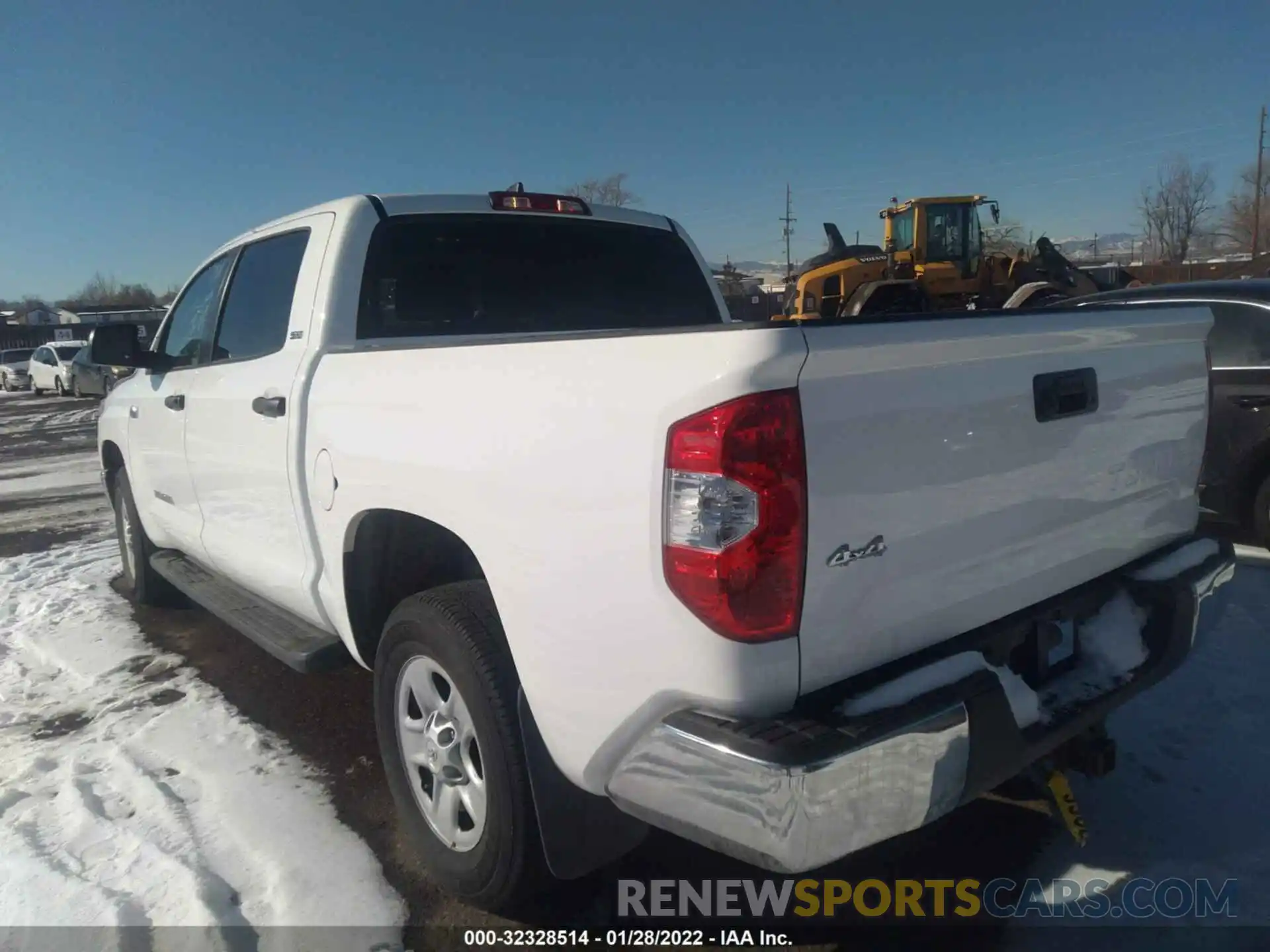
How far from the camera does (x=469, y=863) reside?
2494mm

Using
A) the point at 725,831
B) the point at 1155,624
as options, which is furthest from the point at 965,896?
the point at 725,831

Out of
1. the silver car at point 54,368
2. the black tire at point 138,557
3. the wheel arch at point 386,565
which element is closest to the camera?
the wheel arch at point 386,565

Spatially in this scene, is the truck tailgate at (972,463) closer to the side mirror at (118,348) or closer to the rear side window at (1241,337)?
the rear side window at (1241,337)

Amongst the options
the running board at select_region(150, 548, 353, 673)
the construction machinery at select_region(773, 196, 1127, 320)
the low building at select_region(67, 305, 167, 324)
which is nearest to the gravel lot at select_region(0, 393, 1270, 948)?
the running board at select_region(150, 548, 353, 673)

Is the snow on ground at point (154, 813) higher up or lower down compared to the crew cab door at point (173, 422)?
lower down

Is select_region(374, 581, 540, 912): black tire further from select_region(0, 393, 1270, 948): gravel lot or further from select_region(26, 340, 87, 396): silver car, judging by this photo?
select_region(26, 340, 87, 396): silver car

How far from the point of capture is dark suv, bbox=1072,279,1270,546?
5.52 meters

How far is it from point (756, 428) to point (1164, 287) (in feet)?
20.4

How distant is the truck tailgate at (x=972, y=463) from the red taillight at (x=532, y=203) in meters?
2.19

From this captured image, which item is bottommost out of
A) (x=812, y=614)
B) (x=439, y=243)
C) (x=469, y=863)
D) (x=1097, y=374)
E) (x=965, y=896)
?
(x=965, y=896)

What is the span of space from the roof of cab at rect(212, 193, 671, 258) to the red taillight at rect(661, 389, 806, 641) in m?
2.23

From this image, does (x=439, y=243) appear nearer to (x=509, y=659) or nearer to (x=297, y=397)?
(x=297, y=397)

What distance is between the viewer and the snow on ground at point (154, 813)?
268cm

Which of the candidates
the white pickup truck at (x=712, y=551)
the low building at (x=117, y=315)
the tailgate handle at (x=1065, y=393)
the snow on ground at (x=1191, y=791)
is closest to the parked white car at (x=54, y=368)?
the low building at (x=117, y=315)
